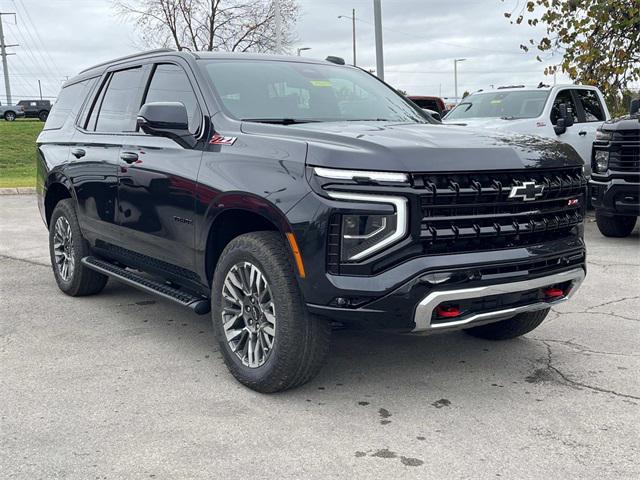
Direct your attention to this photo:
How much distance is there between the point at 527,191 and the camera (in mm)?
3709

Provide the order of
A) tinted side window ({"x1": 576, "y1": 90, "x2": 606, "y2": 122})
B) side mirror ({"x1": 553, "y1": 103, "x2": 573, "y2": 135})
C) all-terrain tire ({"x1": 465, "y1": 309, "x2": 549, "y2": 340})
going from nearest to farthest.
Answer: all-terrain tire ({"x1": 465, "y1": 309, "x2": 549, "y2": 340}), side mirror ({"x1": 553, "y1": 103, "x2": 573, "y2": 135}), tinted side window ({"x1": 576, "y1": 90, "x2": 606, "y2": 122})

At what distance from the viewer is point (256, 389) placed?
154 inches

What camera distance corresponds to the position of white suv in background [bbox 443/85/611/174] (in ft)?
36.8

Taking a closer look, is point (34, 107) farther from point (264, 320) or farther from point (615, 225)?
point (264, 320)

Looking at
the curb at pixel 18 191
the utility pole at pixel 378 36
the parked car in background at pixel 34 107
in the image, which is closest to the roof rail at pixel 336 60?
the utility pole at pixel 378 36

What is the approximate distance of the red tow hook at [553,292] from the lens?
3.92 m

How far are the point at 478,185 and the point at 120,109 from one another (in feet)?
10.0

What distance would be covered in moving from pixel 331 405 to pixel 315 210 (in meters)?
1.06

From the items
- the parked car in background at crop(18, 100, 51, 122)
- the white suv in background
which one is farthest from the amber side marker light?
the parked car in background at crop(18, 100, 51, 122)

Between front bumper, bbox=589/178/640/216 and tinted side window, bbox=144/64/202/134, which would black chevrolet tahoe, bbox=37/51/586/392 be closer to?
tinted side window, bbox=144/64/202/134

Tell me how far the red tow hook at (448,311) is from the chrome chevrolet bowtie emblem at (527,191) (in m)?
0.64

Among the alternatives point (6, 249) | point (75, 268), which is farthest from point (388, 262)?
point (6, 249)

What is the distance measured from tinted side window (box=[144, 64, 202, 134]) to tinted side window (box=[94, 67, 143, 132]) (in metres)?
0.21

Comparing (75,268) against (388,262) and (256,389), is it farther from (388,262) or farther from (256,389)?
(388,262)
